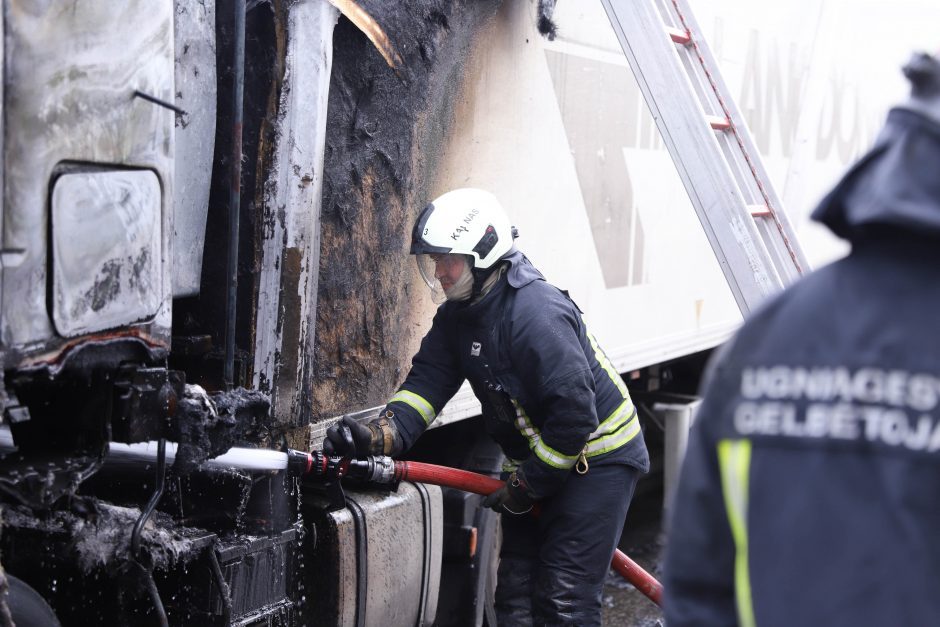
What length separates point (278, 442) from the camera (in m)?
3.13

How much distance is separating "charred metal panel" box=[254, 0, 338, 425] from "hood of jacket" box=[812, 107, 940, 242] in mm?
2024

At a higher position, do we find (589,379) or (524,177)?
(524,177)

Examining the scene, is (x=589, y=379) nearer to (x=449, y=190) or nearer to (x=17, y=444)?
(x=449, y=190)

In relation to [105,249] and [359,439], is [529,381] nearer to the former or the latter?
[359,439]

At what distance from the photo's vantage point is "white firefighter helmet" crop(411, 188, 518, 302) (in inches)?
127

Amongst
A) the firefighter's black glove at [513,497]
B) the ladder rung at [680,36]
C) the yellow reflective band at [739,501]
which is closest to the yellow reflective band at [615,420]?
the firefighter's black glove at [513,497]

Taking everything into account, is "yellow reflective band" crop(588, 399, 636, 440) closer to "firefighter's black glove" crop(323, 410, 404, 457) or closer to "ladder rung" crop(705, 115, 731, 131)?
"firefighter's black glove" crop(323, 410, 404, 457)

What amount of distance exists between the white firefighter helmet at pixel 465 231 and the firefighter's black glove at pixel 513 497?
0.62 meters

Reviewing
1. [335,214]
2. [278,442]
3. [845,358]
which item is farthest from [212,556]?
[845,358]

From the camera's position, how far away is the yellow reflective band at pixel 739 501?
125 cm

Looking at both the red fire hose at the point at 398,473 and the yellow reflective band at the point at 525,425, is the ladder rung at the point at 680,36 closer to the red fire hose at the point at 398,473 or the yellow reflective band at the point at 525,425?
the yellow reflective band at the point at 525,425

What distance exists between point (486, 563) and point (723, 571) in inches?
114

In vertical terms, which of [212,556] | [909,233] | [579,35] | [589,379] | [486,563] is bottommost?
[486,563]

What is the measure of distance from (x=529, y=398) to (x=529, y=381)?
0.08 meters
